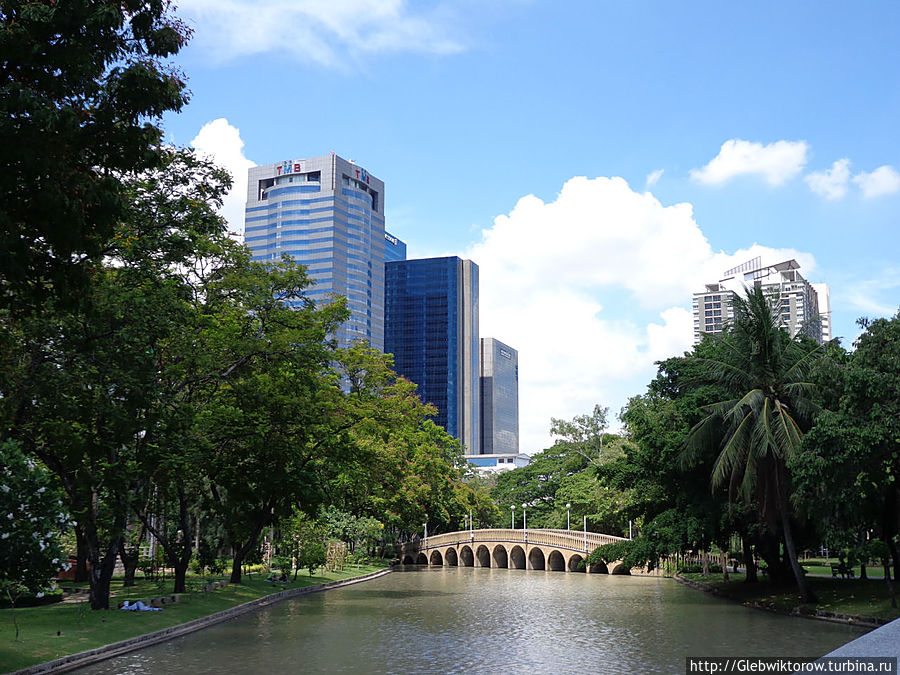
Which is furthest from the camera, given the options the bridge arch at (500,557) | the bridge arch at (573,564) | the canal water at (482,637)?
the bridge arch at (500,557)

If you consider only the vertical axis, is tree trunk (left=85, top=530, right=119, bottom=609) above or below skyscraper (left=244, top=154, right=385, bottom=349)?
below

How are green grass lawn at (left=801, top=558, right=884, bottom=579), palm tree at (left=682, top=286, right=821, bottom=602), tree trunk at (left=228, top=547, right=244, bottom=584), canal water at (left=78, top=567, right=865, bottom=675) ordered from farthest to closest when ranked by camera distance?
green grass lawn at (left=801, top=558, right=884, bottom=579)
tree trunk at (left=228, top=547, right=244, bottom=584)
palm tree at (left=682, top=286, right=821, bottom=602)
canal water at (left=78, top=567, right=865, bottom=675)

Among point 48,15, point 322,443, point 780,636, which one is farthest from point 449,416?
point 48,15

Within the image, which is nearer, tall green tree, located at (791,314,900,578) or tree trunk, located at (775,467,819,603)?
tall green tree, located at (791,314,900,578)

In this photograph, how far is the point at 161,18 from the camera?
12398 millimetres

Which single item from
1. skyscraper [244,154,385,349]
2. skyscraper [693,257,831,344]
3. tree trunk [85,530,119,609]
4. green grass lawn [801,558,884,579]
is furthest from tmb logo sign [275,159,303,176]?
tree trunk [85,530,119,609]

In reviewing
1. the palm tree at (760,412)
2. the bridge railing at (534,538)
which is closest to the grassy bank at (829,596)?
the palm tree at (760,412)

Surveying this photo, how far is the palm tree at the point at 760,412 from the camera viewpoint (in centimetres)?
2802

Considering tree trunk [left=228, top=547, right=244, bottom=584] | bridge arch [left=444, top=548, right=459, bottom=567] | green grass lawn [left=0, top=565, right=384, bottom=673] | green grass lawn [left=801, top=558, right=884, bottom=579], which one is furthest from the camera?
bridge arch [left=444, top=548, right=459, bottom=567]

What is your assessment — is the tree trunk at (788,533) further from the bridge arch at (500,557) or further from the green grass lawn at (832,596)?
the bridge arch at (500,557)

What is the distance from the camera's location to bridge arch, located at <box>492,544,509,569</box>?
7675cm

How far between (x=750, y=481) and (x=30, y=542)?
22.6 metres

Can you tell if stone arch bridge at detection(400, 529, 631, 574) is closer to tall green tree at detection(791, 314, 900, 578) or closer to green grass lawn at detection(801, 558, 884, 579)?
green grass lawn at detection(801, 558, 884, 579)

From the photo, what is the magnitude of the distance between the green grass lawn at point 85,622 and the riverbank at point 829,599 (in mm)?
19946
